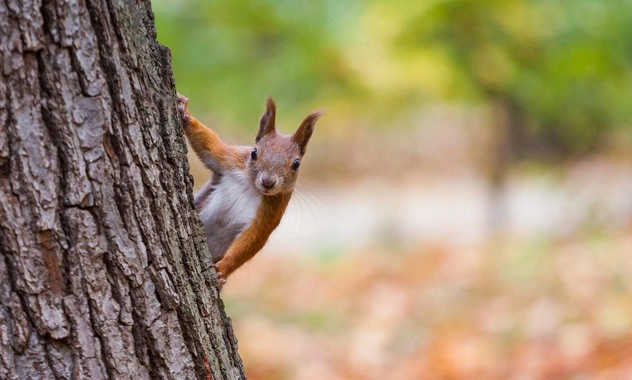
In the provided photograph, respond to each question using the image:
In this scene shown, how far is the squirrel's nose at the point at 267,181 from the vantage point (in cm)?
244

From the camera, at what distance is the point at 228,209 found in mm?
2490

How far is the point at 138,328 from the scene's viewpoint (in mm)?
1516

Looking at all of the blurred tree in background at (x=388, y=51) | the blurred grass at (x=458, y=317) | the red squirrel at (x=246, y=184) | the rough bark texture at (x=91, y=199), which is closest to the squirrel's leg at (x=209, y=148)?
the red squirrel at (x=246, y=184)

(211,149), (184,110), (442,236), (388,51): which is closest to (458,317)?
(388,51)

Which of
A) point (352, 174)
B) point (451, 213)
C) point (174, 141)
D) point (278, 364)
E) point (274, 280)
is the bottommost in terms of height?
point (174, 141)

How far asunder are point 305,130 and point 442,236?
22.4 feet

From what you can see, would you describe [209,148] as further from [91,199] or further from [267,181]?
[91,199]

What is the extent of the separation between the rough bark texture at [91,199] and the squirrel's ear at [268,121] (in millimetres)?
892

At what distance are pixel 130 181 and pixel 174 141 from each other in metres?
0.16

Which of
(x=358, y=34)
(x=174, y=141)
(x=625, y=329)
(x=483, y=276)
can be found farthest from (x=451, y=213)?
(x=174, y=141)

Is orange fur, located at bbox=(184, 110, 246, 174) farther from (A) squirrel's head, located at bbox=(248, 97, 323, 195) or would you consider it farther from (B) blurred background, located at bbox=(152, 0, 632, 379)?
(B) blurred background, located at bbox=(152, 0, 632, 379)

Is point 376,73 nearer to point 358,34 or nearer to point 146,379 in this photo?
point 358,34

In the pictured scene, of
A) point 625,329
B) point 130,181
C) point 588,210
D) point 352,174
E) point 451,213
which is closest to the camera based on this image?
point 130,181

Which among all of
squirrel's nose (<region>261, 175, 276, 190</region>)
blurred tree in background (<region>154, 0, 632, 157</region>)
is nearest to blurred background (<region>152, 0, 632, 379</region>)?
blurred tree in background (<region>154, 0, 632, 157</region>)
